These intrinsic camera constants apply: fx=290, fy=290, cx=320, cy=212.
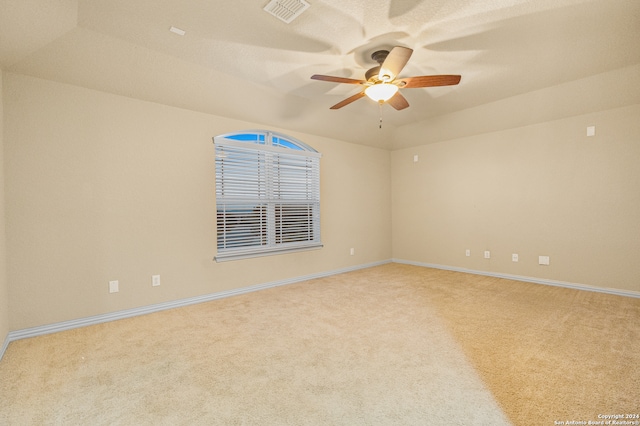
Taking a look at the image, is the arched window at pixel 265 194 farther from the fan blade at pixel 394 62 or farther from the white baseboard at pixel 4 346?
the fan blade at pixel 394 62

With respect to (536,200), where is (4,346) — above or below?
below

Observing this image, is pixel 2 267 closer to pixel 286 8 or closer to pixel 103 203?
pixel 103 203

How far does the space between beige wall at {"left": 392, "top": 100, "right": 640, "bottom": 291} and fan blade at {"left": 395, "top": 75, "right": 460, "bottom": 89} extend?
2868 millimetres

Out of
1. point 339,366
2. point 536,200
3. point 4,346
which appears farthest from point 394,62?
point 4,346

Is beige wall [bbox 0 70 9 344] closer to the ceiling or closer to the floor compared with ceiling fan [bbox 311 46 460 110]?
closer to the floor

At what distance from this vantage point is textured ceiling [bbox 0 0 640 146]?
222 centimetres

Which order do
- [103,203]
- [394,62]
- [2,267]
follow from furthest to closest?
[103,203]
[2,267]
[394,62]

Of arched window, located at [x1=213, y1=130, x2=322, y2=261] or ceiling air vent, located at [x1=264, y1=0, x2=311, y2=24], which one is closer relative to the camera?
ceiling air vent, located at [x1=264, y1=0, x2=311, y2=24]

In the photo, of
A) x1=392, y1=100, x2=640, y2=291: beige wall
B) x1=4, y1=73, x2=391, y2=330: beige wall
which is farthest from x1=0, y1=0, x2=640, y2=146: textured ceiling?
x1=392, y1=100, x2=640, y2=291: beige wall

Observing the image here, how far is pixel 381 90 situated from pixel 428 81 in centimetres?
42

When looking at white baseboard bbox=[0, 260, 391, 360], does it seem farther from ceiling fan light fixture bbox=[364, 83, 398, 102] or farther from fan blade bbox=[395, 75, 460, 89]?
fan blade bbox=[395, 75, 460, 89]

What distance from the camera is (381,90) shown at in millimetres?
2713

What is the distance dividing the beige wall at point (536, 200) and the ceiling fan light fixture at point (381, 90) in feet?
10.2

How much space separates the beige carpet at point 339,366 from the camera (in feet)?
5.50
